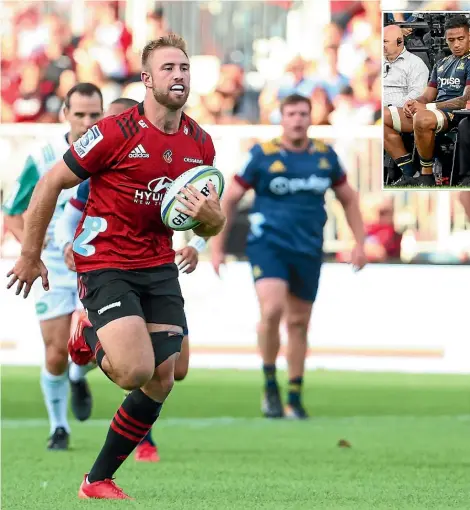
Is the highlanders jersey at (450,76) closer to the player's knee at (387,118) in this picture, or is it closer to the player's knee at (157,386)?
the player's knee at (387,118)

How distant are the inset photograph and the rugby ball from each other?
2.86ft

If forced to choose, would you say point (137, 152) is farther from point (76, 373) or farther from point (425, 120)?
point (76, 373)

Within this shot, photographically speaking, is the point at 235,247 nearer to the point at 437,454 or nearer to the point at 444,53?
the point at 437,454

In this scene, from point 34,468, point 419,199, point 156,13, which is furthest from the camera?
point 156,13

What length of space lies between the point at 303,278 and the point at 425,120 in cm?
493

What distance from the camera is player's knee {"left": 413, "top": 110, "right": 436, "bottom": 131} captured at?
648cm

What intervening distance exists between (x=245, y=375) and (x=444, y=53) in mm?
7940

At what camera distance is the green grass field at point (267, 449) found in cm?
632

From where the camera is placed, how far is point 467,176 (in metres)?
6.79

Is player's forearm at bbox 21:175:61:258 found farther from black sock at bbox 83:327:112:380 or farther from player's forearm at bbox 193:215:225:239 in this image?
player's forearm at bbox 193:215:225:239

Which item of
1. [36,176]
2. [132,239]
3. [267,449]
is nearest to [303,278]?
[267,449]

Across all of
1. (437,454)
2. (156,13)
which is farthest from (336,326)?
(437,454)

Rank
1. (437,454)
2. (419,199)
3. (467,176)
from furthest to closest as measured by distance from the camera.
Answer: (419,199) → (437,454) → (467,176)

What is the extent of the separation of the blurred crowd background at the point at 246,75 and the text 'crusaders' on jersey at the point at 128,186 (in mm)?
10051
